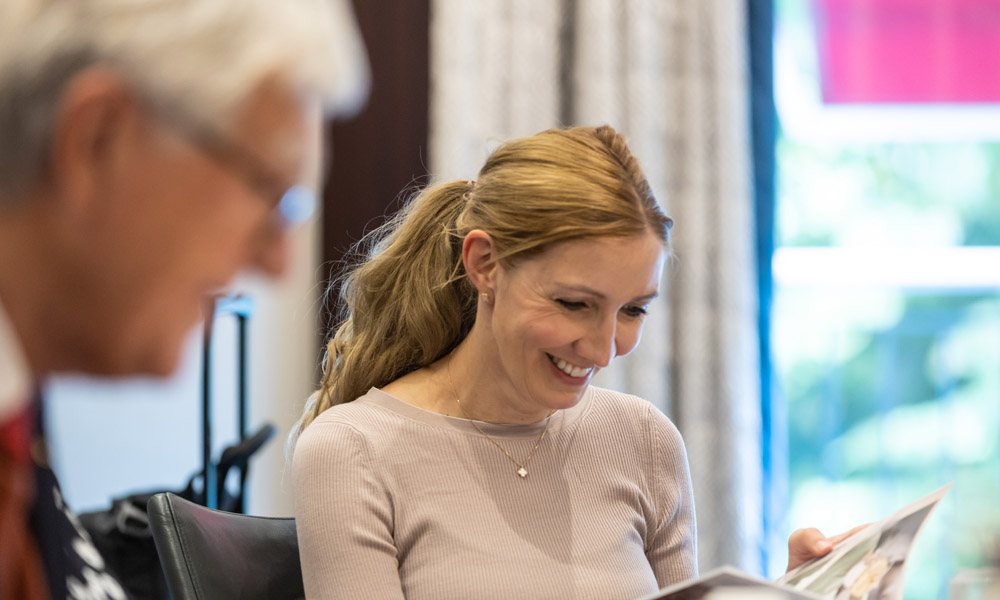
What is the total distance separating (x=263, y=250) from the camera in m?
0.46

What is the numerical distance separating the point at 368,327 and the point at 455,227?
0.21m

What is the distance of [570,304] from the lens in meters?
1.26

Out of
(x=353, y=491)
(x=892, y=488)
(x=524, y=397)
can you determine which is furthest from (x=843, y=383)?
(x=353, y=491)

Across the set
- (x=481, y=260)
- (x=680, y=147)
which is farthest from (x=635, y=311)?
(x=680, y=147)

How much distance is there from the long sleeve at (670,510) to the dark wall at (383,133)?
124 cm

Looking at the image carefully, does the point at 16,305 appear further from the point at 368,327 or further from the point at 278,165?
the point at 368,327

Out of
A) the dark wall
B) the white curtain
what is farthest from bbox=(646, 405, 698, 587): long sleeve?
the dark wall

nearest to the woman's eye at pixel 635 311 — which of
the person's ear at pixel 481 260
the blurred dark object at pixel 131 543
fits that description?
the person's ear at pixel 481 260

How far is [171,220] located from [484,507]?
37.7 inches

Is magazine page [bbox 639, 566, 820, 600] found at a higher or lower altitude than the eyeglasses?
lower

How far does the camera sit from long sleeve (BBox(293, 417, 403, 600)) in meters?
1.19

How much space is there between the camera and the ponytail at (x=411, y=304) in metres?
1.46

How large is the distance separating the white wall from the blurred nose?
51 centimetres

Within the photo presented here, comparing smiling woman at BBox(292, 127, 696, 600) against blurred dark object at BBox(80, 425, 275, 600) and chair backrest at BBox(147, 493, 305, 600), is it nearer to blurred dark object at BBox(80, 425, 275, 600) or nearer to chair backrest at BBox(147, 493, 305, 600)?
chair backrest at BBox(147, 493, 305, 600)
